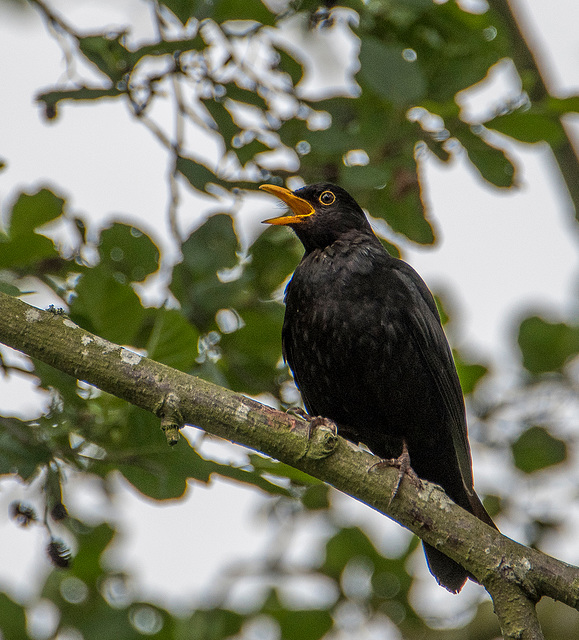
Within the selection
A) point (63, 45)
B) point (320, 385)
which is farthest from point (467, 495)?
point (63, 45)

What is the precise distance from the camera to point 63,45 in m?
3.93

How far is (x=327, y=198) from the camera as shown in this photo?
4441 millimetres

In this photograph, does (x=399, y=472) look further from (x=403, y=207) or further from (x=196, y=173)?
(x=196, y=173)

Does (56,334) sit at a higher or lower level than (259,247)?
higher

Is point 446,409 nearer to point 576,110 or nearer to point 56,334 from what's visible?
point 576,110

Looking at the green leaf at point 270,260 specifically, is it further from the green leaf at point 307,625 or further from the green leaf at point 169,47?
the green leaf at point 307,625

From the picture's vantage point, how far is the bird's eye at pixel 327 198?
4434 mm

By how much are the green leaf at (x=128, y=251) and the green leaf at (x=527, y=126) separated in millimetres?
1674

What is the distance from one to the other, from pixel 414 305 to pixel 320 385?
59 centimetres

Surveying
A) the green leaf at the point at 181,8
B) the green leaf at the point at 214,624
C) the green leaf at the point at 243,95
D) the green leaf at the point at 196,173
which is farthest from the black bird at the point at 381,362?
the green leaf at the point at 214,624

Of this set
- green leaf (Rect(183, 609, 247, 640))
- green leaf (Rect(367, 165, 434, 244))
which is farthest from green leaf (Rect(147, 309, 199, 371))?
green leaf (Rect(183, 609, 247, 640))

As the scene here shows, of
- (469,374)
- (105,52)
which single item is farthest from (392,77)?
(469,374)

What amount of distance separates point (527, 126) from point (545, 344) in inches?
80.3

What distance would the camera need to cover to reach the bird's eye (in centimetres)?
443
